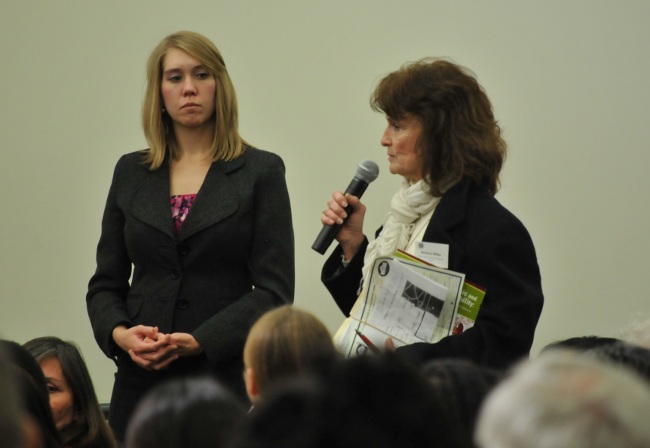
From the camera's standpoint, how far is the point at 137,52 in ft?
15.5

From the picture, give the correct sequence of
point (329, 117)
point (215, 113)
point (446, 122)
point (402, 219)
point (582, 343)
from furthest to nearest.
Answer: point (329, 117) < point (215, 113) < point (402, 219) < point (446, 122) < point (582, 343)

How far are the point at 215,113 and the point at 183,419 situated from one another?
6.17 ft

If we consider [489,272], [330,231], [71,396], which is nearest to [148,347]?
[71,396]

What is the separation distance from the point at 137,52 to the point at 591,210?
214 cm

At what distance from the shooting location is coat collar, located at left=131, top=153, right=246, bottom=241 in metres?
3.04

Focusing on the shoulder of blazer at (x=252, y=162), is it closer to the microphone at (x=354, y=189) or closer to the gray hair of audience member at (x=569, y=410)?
the microphone at (x=354, y=189)

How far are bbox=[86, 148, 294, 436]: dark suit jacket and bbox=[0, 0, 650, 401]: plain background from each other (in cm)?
145

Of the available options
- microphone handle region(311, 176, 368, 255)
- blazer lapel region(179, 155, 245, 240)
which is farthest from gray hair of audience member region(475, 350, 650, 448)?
blazer lapel region(179, 155, 245, 240)

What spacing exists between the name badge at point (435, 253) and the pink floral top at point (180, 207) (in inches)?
29.8

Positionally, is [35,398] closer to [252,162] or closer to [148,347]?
[148,347]

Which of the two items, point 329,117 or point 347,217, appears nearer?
point 347,217

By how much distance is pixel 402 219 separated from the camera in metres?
2.88

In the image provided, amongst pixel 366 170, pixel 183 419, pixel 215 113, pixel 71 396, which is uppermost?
pixel 215 113

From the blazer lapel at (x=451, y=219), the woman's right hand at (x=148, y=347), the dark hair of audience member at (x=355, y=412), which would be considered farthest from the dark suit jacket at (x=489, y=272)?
the dark hair of audience member at (x=355, y=412)
